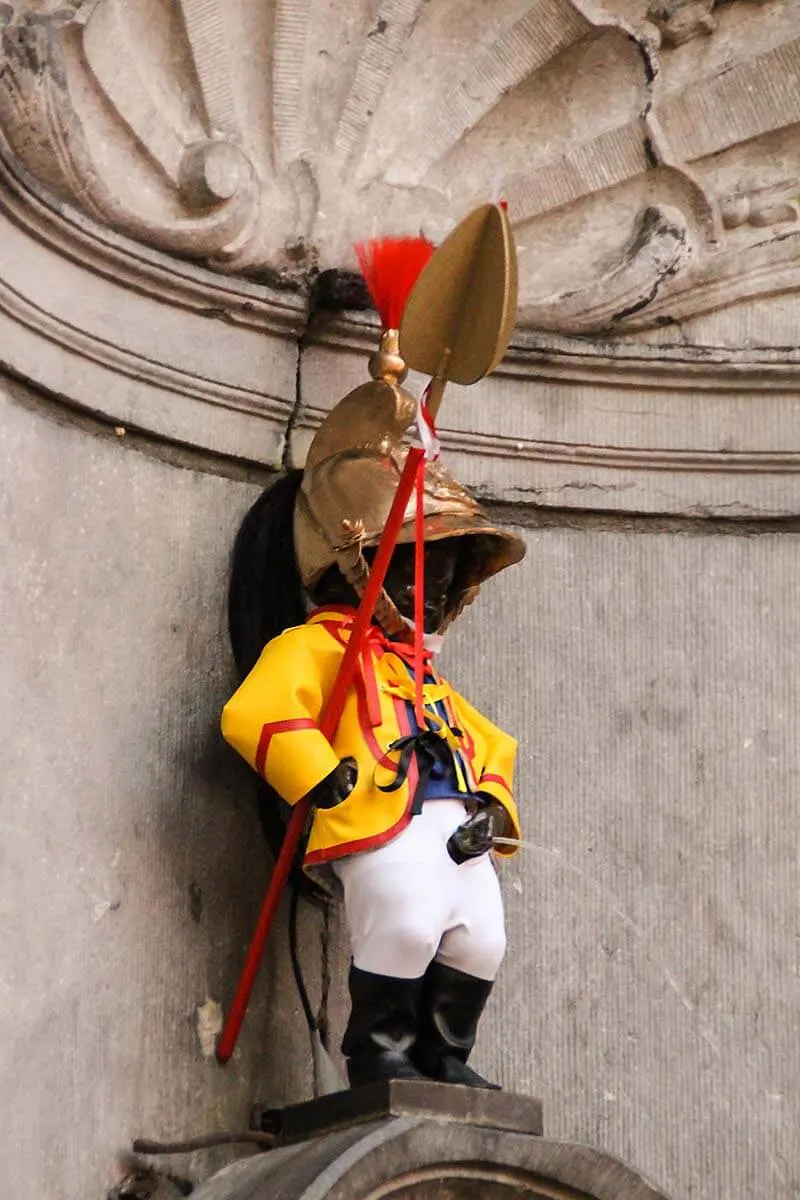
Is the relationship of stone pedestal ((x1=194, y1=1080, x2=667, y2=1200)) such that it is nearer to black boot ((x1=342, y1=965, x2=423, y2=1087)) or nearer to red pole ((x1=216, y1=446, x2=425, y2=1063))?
black boot ((x1=342, y1=965, x2=423, y2=1087))

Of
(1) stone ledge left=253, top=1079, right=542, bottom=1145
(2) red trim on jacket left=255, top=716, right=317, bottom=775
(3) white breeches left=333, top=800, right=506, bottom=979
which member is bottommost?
(1) stone ledge left=253, top=1079, right=542, bottom=1145

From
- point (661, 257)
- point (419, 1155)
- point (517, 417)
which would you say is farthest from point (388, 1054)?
point (661, 257)

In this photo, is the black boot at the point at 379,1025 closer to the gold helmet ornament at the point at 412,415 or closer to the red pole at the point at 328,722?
the red pole at the point at 328,722

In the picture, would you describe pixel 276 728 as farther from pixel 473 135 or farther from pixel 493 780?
pixel 473 135

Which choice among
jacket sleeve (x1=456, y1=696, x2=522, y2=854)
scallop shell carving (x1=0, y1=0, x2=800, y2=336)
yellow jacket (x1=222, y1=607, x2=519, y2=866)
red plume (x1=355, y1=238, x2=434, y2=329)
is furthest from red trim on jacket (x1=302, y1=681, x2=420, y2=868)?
scallop shell carving (x1=0, y1=0, x2=800, y2=336)

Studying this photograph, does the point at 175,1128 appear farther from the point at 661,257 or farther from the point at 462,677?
the point at 661,257

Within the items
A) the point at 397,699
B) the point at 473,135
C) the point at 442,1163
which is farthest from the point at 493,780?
the point at 473,135

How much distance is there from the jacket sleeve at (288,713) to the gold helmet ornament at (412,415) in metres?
0.11

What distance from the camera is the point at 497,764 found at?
8.97 feet

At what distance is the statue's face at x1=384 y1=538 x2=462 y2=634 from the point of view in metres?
2.74

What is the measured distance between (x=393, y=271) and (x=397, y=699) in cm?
54

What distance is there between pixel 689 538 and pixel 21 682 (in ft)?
3.25

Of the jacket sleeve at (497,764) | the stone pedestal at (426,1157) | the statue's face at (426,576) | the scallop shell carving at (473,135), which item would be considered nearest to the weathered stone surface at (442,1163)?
the stone pedestal at (426,1157)

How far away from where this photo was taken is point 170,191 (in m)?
3.01
